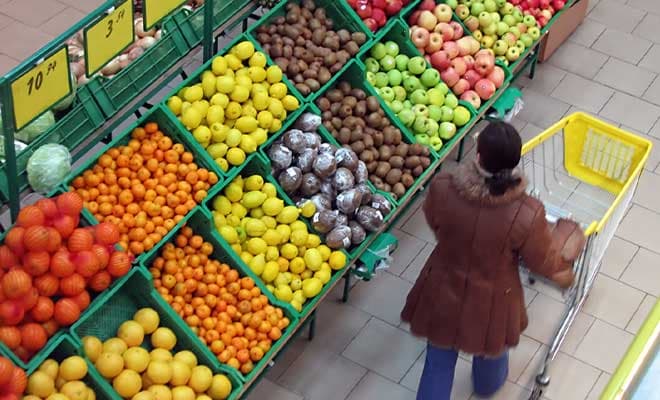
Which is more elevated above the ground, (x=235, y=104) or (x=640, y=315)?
(x=235, y=104)

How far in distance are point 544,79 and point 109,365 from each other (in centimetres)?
392

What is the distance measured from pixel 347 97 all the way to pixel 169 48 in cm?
95

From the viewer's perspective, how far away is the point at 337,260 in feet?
15.6

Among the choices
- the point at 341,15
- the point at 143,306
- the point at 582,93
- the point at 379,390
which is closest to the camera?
the point at 143,306

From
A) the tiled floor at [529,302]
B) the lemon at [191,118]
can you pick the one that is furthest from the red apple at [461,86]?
the lemon at [191,118]

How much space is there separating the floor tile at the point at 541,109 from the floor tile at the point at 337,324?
6.51 feet

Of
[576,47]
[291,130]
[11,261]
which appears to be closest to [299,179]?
[291,130]

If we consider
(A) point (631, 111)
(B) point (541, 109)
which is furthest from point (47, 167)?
(A) point (631, 111)

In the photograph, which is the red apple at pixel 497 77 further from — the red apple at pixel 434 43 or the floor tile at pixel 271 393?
the floor tile at pixel 271 393

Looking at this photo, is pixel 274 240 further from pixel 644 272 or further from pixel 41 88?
pixel 644 272

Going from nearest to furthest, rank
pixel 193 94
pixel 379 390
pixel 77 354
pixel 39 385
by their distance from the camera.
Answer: pixel 39 385 → pixel 77 354 → pixel 193 94 → pixel 379 390

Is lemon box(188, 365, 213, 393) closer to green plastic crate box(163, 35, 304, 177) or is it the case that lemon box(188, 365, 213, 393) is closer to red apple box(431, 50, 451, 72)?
green plastic crate box(163, 35, 304, 177)

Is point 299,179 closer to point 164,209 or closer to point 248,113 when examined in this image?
point 248,113

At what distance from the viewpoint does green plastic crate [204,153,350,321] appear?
455 cm
